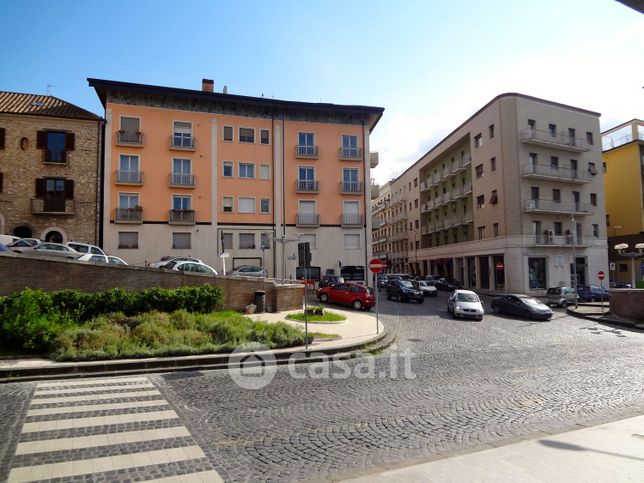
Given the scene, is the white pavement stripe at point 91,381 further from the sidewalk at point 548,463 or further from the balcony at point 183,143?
the balcony at point 183,143

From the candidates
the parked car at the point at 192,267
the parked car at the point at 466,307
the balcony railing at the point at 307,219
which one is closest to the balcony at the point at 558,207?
the balcony railing at the point at 307,219

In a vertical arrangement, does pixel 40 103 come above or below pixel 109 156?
above

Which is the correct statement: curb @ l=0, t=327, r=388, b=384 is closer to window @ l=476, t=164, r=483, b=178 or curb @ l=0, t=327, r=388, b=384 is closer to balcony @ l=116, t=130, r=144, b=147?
balcony @ l=116, t=130, r=144, b=147

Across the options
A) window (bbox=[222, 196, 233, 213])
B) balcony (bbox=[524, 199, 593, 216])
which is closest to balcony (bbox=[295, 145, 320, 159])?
window (bbox=[222, 196, 233, 213])

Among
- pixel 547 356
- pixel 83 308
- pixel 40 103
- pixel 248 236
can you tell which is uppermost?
pixel 40 103

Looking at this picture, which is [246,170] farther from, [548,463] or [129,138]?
[548,463]

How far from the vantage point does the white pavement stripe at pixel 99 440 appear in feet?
17.2

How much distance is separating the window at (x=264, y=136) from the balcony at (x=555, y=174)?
24.0m

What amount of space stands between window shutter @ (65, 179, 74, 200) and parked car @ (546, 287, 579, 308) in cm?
3549

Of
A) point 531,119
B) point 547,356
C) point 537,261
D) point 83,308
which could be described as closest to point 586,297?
point 537,261

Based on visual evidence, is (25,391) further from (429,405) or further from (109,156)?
(109,156)

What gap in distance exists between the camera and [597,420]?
6.67 m

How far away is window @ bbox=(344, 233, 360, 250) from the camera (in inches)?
1446

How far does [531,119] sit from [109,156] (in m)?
37.8
